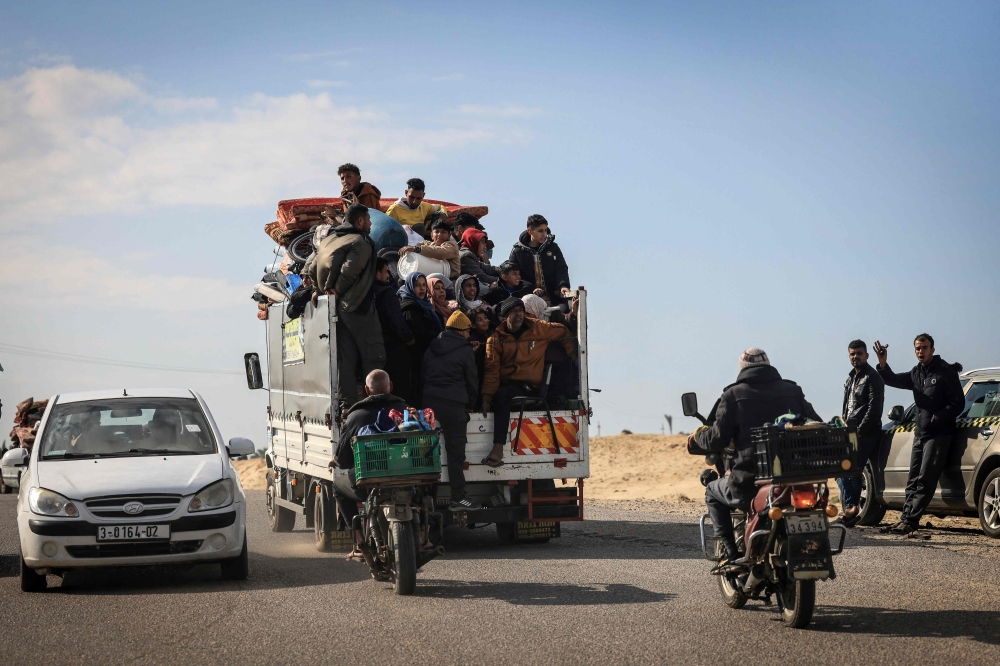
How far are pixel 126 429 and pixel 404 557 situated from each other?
341 centimetres

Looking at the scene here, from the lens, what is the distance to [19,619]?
29.2ft

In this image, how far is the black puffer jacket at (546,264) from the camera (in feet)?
48.3

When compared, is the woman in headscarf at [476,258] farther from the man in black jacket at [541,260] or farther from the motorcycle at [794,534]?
the motorcycle at [794,534]

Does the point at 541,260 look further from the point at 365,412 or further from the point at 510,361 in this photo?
the point at 365,412

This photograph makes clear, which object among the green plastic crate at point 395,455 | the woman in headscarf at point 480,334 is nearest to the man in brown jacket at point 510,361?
the woman in headscarf at point 480,334

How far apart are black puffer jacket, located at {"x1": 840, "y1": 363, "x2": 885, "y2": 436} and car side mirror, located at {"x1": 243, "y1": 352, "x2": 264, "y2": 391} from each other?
7746mm

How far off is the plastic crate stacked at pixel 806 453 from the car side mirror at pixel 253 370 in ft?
31.2

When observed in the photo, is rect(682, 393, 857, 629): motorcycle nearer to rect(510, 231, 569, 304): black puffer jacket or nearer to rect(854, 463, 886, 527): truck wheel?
rect(510, 231, 569, 304): black puffer jacket

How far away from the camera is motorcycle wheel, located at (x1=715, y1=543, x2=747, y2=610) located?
862 centimetres

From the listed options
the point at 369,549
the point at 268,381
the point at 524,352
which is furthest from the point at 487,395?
the point at 268,381

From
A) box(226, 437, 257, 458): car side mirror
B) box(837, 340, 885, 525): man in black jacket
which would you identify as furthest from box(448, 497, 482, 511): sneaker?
box(837, 340, 885, 525): man in black jacket

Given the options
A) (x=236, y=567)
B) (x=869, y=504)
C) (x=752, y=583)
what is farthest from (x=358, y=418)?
(x=869, y=504)

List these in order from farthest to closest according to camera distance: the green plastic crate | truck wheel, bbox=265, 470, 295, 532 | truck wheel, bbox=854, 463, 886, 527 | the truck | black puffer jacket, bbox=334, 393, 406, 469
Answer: truck wheel, bbox=265, 470, 295, 532 < truck wheel, bbox=854, 463, 886, 527 < the truck < black puffer jacket, bbox=334, 393, 406, 469 < the green plastic crate

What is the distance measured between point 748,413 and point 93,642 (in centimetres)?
470
